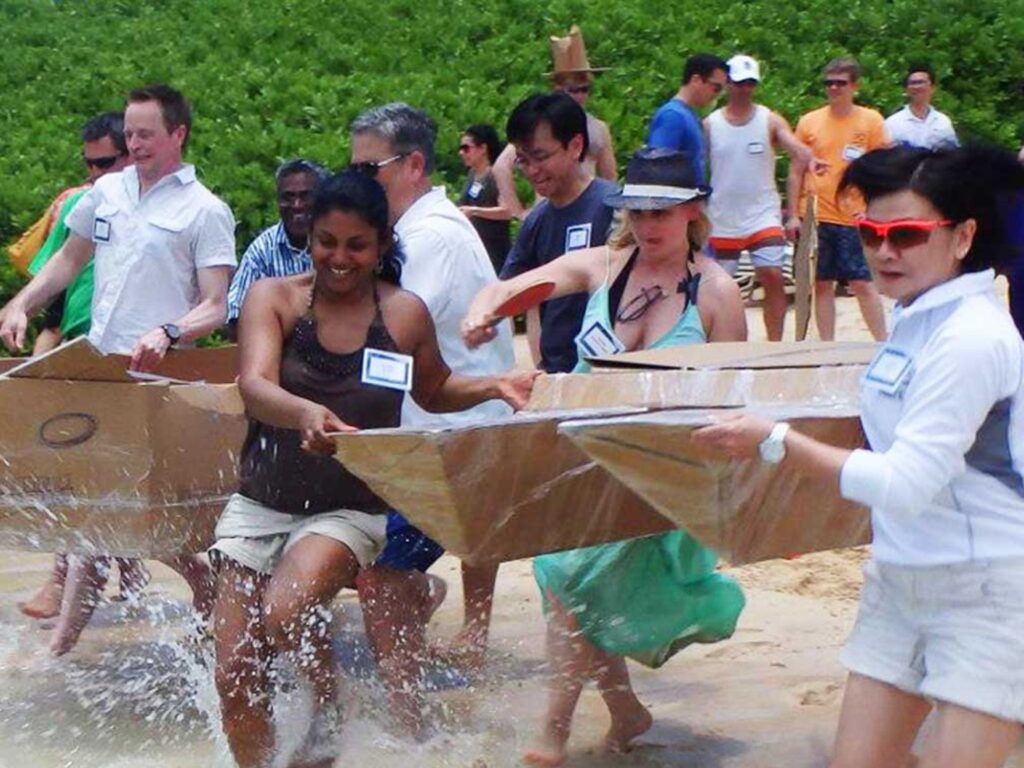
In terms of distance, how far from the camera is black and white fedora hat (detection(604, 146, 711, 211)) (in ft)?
16.5

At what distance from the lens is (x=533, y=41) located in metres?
18.5

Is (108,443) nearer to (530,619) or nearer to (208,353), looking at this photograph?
(208,353)

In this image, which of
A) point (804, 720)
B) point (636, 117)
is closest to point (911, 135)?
point (636, 117)

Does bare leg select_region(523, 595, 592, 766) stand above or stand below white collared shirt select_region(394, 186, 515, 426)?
below

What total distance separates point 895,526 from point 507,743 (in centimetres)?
211

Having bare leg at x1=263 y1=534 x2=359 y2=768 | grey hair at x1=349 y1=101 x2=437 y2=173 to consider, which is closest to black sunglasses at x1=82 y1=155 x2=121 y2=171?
grey hair at x1=349 y1=101 x2=437 y2=173

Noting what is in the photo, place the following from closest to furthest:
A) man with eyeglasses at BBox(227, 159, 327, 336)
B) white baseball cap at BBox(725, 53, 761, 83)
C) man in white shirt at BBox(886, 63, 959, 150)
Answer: man with eyeglasses at BBox(227, 159, 327, 336)
white baseball cap at BBox(725, 53, 761, 83)
man in white shirt at BBox(886, 63, 959, 150)

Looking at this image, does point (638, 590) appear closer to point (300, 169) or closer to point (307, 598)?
point (307, 598)

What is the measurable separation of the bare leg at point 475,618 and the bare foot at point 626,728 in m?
0.83

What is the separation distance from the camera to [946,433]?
3.48 meters

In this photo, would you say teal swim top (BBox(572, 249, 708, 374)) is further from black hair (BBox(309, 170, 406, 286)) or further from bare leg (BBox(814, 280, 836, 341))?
bare leg (BBox(814, 280, 836, 341))

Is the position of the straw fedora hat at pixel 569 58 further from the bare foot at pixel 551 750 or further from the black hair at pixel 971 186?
the black hair at pixel 971 186

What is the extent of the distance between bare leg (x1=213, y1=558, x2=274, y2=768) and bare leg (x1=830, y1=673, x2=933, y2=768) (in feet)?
5.26

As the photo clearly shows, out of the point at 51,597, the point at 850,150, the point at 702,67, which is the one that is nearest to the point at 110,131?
the point at 51,597
